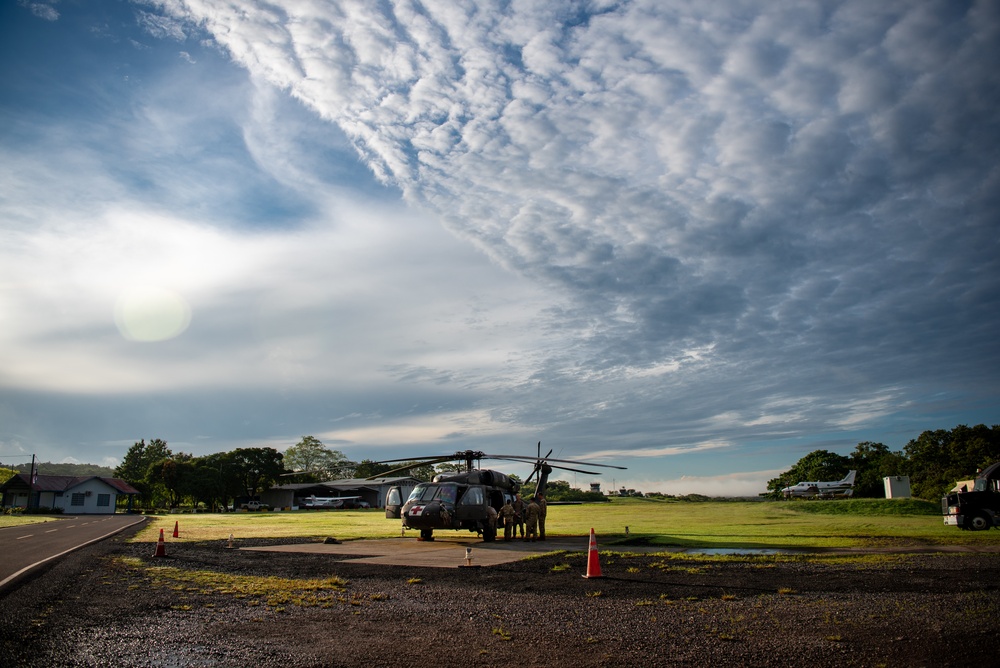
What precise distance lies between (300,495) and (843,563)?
88.5m

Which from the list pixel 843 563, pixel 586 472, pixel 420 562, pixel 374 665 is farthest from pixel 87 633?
pixel 586 472

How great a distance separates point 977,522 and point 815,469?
78.6 metres

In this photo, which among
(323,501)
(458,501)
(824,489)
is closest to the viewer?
→ (458,501)

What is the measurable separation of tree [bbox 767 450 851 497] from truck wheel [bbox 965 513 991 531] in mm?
69468

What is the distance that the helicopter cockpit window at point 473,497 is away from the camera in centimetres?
2200

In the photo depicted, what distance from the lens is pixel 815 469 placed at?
9675 centimetres

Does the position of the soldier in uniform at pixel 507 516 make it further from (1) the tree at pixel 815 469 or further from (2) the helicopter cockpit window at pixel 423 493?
(1) the tree at pixel 815 469

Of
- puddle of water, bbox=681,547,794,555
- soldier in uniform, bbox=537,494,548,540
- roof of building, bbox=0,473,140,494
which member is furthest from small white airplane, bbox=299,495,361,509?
puddle of water, bbox=681,547,794,555

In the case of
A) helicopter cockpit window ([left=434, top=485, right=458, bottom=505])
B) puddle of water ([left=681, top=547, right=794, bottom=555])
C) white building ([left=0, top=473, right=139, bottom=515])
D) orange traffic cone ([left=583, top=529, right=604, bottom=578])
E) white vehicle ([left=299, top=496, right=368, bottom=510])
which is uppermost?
helicopter cockpit window ([left=434, top=485, right=458, bottom=505])

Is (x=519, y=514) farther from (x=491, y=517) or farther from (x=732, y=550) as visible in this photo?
(x=732, y=550)

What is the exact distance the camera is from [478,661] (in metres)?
5.97

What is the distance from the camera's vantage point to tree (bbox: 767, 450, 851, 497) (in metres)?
94.2

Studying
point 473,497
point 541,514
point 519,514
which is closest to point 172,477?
point 519,514

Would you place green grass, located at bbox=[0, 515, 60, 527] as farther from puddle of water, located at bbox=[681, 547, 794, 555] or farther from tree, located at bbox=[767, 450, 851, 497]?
tree, located at bbox=[767, 450, 851, 497]
